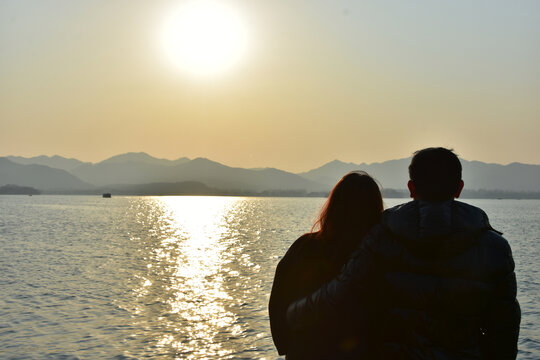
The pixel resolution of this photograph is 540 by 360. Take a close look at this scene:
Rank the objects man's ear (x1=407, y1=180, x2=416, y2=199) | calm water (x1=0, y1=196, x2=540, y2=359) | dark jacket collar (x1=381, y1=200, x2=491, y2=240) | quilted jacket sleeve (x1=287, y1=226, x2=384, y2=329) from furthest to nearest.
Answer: calm water (x1=0, y1=196, x2=540, y2=359)
man's ear (x1=407, y1=180, x2=416, y2=199)
quilted jacket sleeve (x1=287, y1=226, x2=384, y2=329)
dark jacket collar (x1=381, y1=200, x2=491, y2=240)

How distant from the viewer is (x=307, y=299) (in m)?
4.12

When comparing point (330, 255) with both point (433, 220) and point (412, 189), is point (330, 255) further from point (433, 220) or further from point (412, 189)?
point (433, 220)

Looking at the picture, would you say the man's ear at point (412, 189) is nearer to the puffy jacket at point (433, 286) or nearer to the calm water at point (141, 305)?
the puffy jacket at point (433, 286)

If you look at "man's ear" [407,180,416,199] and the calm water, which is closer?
"man's ear" [407,180,416,199]

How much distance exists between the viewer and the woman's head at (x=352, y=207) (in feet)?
14.2

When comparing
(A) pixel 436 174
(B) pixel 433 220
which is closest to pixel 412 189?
(A) pixel 436 174

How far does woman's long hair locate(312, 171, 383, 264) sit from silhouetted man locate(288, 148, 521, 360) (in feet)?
1.33

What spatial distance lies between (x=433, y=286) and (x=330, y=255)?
0.92m

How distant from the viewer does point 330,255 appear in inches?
169

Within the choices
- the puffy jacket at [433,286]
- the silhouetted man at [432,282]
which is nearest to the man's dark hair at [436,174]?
the silhouetted man at [432,282]

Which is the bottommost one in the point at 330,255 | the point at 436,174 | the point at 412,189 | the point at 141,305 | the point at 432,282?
the point at 141,305

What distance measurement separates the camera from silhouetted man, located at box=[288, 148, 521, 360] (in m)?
3.61

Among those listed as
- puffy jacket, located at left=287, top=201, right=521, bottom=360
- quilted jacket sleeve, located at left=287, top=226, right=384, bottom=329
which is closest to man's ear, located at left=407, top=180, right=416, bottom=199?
puffy jacket, located at left=287, top=201, right=521, bottom=360

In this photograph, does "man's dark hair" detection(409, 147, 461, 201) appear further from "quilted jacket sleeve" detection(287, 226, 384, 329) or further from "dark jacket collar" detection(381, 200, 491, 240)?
"quilted jacket sleeve" detection(287, 226, 384, 329)
